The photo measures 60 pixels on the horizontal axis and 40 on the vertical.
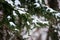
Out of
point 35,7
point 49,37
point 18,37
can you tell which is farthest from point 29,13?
point 49,37

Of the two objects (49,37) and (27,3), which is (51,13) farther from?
(49,37)

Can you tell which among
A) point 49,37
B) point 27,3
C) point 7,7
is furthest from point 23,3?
point 49,37

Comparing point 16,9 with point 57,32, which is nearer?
point 16,9

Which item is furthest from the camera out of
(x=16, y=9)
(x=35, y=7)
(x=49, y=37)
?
(x=49, y=37)

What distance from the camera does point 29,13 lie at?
3.44ft

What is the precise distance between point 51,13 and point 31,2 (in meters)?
0.14

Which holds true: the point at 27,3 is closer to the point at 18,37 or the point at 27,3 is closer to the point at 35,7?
the point at 35,7

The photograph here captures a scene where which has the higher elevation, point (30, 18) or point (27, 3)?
point (27, 3)

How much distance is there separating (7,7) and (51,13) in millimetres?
236

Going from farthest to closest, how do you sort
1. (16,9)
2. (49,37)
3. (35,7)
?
(49,37), (35,7), (16,9)

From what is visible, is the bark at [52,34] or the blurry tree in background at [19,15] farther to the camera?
the bark at [52,34]

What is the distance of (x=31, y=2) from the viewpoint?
1093 millimetres

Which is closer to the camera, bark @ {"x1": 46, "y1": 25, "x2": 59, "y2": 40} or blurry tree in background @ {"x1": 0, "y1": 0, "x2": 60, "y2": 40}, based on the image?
blurry tree in background @ {"x1": 0, "y1": 0, "x2": 60, "y2": 40}

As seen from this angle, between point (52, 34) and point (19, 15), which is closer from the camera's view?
point (19, 15)
